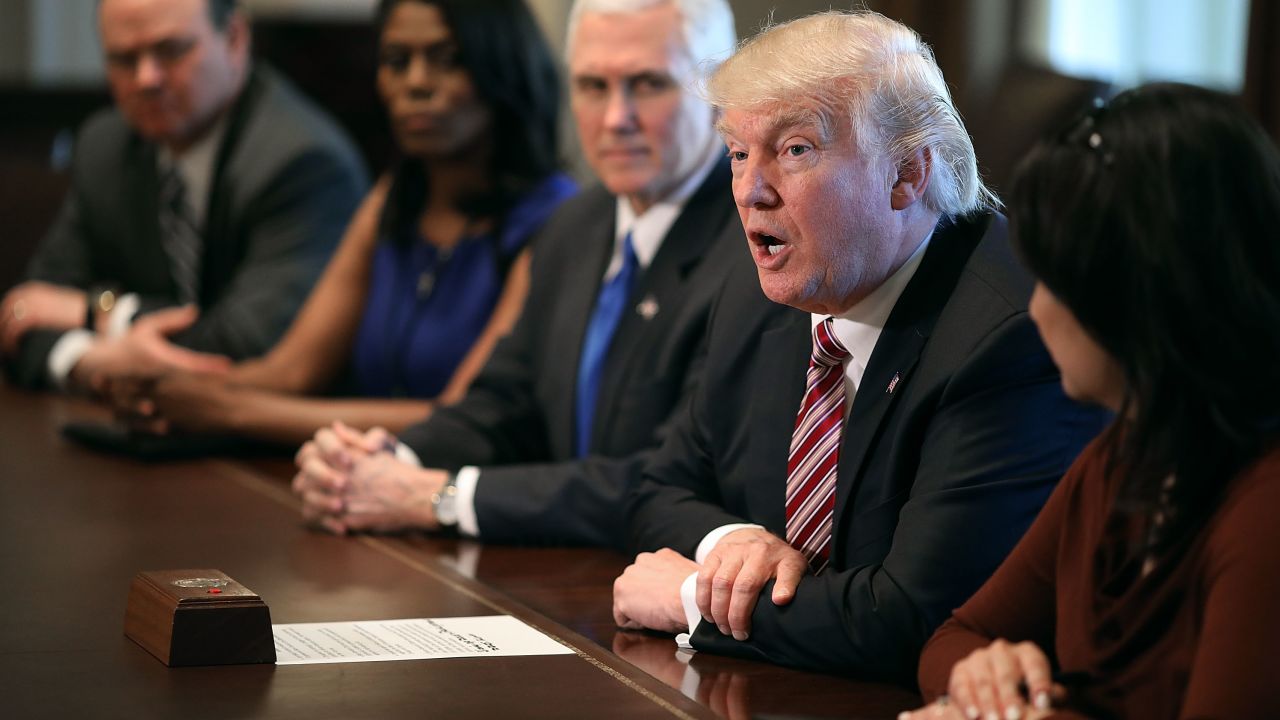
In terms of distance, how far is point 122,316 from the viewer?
445 centimetres

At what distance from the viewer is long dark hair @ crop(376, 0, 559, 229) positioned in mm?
3676

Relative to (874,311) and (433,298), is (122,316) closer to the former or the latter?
(433,298)

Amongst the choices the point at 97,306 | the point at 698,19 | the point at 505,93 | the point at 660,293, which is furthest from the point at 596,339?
the point at 97,306

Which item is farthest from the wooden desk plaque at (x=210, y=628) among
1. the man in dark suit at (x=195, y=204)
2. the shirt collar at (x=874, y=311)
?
the man in dark suit at (x=195, y=204)

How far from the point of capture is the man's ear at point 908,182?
2.02 m

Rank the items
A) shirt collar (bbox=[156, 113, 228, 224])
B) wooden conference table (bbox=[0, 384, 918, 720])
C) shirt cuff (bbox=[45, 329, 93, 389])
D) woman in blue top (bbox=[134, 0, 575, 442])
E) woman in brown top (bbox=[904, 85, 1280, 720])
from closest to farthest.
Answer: woman in brown top (bbox=[904, 85, 1280, 720]) → wooden conference table (bbox=[0, 384, 918, 720]) → woman in blue top (bbox=[134, 0, 575, 442]) → shirt cuff (bbox=[45, 329, 93, 389]) → shirt collar (bbox=[156, 113, 228, 224])

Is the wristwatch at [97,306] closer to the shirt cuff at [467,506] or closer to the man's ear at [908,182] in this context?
the shirt cuff at [467,506]

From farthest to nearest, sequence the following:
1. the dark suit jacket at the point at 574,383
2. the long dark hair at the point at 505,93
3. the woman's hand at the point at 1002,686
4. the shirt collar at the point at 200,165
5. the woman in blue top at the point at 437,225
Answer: the shirt collar at the point at 200,165
the long dark hair at the point at 505,93
the woman in blue top at the point at 437,225
the dark suit jacket at the point at 574,383
the woman's hand at the point at 1002,686

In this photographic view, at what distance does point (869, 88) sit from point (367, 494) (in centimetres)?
119

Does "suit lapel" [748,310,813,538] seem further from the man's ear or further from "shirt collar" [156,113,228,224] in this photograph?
"shirt collar" [156,113,228,224]

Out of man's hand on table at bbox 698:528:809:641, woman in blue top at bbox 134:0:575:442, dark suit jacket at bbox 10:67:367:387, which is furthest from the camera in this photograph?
dark suit jacket at bbox 10:67:367:387

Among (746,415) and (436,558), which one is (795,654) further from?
(436,558)

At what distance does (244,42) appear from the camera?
457 centimetres

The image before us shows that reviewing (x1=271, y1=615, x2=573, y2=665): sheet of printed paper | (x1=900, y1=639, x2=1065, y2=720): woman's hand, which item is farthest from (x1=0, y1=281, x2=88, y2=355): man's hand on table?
(x1=900, y1=639, x2=1065, y2=720): woman's hand
